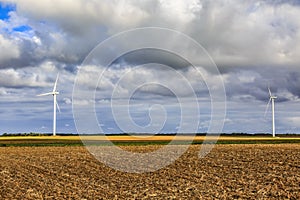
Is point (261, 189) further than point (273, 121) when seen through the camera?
No

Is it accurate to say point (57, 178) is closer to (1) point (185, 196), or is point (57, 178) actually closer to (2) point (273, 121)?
(1) point (185, 196)

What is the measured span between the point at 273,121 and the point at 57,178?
83.7m

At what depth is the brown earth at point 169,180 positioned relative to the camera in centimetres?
2456

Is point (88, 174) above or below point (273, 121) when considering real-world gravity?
below

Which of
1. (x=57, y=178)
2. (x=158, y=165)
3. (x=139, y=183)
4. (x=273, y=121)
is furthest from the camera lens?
(x=273, y=121)

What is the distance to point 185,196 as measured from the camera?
23.7 metres

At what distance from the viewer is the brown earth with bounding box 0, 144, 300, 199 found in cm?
2456

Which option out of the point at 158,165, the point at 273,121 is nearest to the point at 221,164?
the point at 158,165

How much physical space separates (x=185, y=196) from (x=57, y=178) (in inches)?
440

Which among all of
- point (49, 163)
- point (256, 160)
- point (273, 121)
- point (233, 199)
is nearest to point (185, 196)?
point (233, 199)

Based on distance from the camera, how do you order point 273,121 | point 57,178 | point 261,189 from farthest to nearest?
point 273,121
point 57,178
point 261,189

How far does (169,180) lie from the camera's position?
1162 inches

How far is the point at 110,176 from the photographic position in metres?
32.1

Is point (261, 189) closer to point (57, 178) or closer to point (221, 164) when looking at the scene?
point (221, 164)
